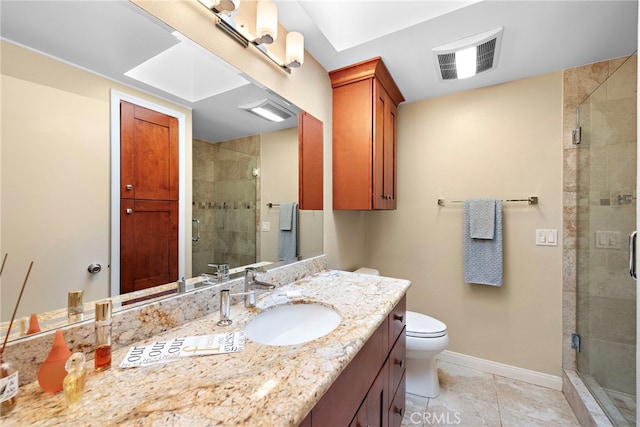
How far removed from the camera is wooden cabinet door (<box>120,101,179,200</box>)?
0.81 metres

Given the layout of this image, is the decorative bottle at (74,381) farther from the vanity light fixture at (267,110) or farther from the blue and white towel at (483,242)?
the blue and white towel at (483,242)

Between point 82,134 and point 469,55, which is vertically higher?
point 469,55

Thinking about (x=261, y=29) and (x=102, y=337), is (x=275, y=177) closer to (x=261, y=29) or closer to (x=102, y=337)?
(x=261, y=29)

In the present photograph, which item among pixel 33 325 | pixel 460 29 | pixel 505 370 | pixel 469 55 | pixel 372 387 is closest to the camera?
pixel 33 325

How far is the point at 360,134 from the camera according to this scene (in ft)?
6.21

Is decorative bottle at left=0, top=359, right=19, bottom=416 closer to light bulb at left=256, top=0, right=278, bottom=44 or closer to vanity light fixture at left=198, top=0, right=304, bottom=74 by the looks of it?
vanity light fixture at left=198, top=0, right=304, bottom=74

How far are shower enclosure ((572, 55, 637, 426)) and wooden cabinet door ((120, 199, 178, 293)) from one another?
89.4 inches

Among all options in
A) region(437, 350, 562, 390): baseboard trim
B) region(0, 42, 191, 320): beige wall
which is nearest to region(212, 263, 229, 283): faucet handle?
region(0, 42, 191, 320): beige wall

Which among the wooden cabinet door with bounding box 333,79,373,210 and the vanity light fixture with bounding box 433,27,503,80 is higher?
the vanity light fixture with bounding box 433,27,503,80

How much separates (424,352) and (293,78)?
6.25 ft

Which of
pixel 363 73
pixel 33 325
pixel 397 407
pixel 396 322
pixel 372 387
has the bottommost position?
pixel 397 407

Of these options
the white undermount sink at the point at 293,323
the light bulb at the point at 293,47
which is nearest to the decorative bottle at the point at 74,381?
the white undermount sink at the point at 293,323

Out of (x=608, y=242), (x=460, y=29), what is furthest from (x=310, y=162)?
(x=608, y=242)

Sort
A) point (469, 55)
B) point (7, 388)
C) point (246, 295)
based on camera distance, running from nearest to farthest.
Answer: point (7, 388)
point (246, 295)
point (469, 55)
